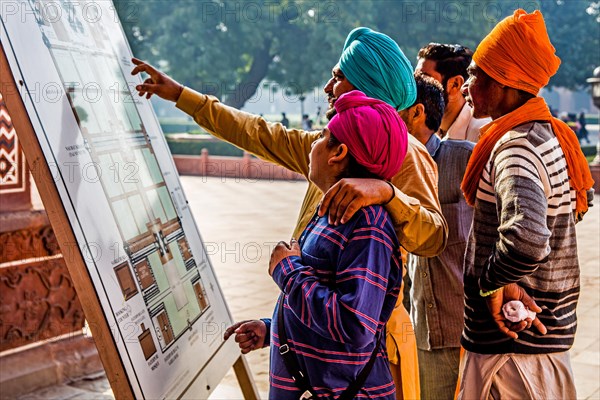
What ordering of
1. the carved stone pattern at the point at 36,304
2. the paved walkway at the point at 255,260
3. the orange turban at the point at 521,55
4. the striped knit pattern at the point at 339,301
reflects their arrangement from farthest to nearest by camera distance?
the paved walkway at the point at 255,260, the carved stone pattern at the point at 36,304, the orange turban at the point at 521,55, the striped knit pattern at the point at 339,301

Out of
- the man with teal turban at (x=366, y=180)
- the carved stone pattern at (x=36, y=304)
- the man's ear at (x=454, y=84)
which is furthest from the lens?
the carved stone pattern at (x=36, y=304)

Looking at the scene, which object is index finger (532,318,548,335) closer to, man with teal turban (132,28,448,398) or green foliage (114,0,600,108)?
man with teal turban (132,28,448,398)

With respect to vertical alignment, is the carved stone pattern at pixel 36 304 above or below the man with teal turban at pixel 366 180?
below

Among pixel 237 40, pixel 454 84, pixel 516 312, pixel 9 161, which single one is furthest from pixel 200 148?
pixel 516 312

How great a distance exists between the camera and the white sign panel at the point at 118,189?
1794 millimetres

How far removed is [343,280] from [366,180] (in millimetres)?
235

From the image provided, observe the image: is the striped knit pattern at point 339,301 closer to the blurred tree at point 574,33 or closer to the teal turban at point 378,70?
the teal turban at point 378,70

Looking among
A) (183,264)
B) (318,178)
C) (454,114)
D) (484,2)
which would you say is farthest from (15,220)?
(484,2)

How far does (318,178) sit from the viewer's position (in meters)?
1.76

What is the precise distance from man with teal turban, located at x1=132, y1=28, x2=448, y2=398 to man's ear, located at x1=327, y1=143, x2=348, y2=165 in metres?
0.06

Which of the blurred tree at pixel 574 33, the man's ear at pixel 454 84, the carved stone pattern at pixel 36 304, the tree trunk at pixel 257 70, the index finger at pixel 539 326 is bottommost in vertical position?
the blurred tree at pixel 574 33

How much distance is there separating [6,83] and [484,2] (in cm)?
2559

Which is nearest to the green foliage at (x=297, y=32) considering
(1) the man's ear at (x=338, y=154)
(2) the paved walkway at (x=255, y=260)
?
(2) the paved walkway at (x=255, y=260)

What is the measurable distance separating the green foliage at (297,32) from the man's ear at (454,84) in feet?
74.1
